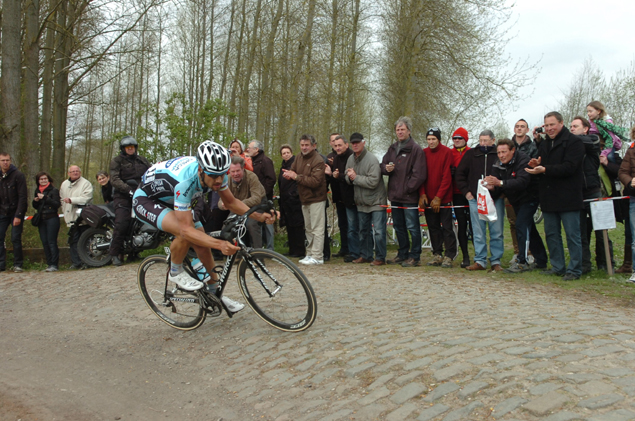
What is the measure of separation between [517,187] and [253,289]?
16.6 feet

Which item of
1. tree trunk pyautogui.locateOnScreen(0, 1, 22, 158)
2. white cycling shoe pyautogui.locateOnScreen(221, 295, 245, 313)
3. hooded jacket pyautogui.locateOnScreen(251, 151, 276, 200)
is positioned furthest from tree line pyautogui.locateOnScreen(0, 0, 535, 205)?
white cycling shoe pyautogui.locateOnScreen(221, 295, 245, 313)

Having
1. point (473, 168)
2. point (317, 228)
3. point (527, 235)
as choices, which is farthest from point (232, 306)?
point (527, 235)

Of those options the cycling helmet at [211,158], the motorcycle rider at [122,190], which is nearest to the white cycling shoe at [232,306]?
the cycling helmet at [211,158]

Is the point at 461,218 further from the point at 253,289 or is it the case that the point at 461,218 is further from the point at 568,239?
the point at 253,289

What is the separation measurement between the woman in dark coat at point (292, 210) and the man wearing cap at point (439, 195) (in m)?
2.71

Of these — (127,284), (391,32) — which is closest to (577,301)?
(127,284)

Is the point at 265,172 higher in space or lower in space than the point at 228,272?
higher

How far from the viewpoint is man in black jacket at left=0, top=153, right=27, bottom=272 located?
35.9 ft

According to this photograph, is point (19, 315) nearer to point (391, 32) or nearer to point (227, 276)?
point (227, 276)

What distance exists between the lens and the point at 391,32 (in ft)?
74.0

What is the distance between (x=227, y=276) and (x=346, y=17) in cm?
2086

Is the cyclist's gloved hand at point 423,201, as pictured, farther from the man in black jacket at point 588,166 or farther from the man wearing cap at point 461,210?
the man in black jacket at point 588,166

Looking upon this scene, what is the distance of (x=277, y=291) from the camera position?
5.47 meters

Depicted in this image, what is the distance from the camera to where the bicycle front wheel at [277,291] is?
5.30 meters
